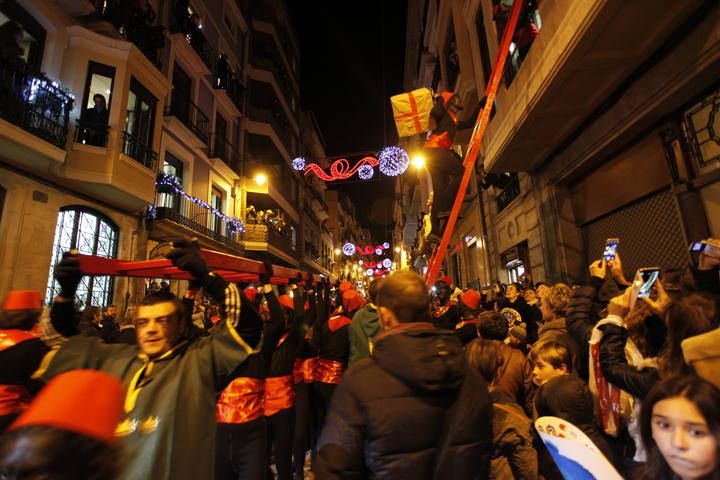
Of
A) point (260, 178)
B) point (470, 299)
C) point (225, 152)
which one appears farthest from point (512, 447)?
point (225, 152)

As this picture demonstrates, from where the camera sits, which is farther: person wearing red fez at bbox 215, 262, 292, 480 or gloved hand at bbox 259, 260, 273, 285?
gloved hand at bbox 259, 260, 273, 285

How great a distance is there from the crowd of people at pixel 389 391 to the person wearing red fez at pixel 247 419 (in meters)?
0.01

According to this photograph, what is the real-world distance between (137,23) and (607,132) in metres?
13.7

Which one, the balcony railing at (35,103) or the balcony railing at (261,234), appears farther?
the balcony railing at (261,234)

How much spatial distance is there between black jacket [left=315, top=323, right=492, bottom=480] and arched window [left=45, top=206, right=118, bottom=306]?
10715 millimetres

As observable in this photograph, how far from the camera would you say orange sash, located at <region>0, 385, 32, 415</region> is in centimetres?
277

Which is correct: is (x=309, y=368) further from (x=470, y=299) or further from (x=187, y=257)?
(x=187, y=257)

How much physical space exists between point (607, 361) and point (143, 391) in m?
2.86

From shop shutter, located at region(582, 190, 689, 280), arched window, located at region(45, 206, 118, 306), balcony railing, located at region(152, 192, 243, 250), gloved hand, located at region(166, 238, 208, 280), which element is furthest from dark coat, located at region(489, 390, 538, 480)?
balcony railing, located at region(152, 192, 243, 250)

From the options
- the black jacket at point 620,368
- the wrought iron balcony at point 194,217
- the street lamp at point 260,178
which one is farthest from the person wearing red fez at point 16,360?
the street lamp at point 260,178

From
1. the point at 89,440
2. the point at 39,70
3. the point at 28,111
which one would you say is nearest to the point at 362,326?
the point at 89,440

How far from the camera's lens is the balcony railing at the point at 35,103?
8.13 meters

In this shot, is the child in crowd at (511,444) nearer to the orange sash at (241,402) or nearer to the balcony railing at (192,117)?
the orange sash at (241,402)

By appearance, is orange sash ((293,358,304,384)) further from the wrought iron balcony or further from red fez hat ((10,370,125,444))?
the wrought iron balcony
